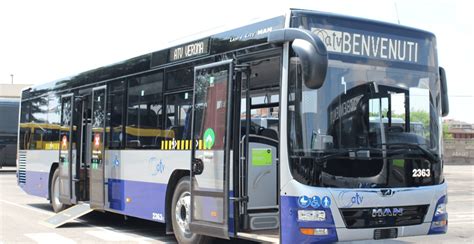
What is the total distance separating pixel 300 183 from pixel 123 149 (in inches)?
190

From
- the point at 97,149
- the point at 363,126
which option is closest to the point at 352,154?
the point at 363,126

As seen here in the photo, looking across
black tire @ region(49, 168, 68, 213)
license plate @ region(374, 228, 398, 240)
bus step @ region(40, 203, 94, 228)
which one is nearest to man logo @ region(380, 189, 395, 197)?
license plate @ region(374, 228, 398, 240)

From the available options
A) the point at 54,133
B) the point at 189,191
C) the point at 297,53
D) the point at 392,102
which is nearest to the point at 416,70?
the point at 392,102

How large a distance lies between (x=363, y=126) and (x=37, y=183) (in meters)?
10.7

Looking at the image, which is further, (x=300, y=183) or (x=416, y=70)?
(x=416, y=70)

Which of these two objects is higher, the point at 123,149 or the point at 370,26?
the point at 370,26

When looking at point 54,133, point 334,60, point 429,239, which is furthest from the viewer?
point 54,133

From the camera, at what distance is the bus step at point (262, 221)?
25.4ft

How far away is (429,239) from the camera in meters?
10.0

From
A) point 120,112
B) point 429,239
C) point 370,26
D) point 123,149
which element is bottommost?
point 429,239

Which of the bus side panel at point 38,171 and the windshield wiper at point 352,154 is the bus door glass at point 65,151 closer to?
the bus side panel at point 38,171

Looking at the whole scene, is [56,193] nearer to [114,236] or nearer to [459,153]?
[114,236]

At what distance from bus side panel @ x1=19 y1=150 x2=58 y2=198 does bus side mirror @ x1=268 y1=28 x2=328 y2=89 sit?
9.13 m

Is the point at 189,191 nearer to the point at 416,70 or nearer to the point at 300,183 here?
the point at 300,183
